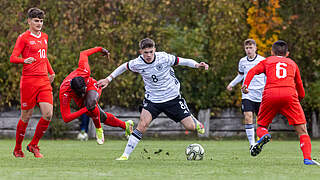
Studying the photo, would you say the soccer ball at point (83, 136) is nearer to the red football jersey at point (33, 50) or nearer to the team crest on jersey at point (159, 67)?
the red football jersey at point (33, 50)

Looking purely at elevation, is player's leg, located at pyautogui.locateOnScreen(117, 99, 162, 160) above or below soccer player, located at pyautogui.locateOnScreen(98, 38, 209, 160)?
below

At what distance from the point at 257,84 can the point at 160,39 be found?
6.77m

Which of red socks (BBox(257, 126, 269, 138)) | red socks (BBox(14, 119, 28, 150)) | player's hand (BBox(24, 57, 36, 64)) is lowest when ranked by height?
red socks (BBox(14, 119, 28, 150))

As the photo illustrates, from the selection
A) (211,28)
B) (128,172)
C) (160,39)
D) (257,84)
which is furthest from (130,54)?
(128,172)

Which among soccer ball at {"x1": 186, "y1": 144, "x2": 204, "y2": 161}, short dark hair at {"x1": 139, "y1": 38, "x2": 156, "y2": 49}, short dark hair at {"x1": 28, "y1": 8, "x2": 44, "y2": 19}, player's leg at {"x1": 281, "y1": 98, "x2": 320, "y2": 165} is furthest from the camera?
short dark hair at {"x1": 28, "y1": 8, "x2": 44, "y2": 19}

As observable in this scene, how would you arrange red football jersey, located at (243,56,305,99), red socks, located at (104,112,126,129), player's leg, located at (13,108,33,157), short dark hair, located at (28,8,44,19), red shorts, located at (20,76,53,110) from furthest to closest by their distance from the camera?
1. red socks, located at (104,112,126,129)
2. player's leg, located at (13,108,33,157)
3. red shorts, located at (20,76,53,110)
4. short dark hair, located at (28,8,44,19)
5. red football jersey, located at (243,56,305,99)

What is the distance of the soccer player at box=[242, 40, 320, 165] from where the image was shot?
8227mm

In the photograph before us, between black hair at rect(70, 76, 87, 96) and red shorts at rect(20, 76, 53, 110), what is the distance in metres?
1.47

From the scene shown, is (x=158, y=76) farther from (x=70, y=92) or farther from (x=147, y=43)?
(x=70, y=92)

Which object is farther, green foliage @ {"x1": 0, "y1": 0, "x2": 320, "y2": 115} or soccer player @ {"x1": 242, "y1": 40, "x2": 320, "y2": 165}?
green foliage @ {"x1": 0, "y1": 0, "x2": 320, "y2": 115}

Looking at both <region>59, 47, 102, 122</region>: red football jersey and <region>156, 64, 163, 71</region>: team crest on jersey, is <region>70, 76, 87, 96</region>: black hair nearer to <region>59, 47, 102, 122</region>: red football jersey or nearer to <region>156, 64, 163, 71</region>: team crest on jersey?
<region>59, 47, 102, 122</region>: red football jersey

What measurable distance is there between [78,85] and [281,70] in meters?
4.24

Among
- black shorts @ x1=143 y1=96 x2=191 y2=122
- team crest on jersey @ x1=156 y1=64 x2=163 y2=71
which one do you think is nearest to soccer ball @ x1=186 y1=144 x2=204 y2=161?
black shorts @ x1=143 y1=96 x2=191 y2=122

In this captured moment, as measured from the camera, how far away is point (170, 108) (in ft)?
Answer: 30.9
